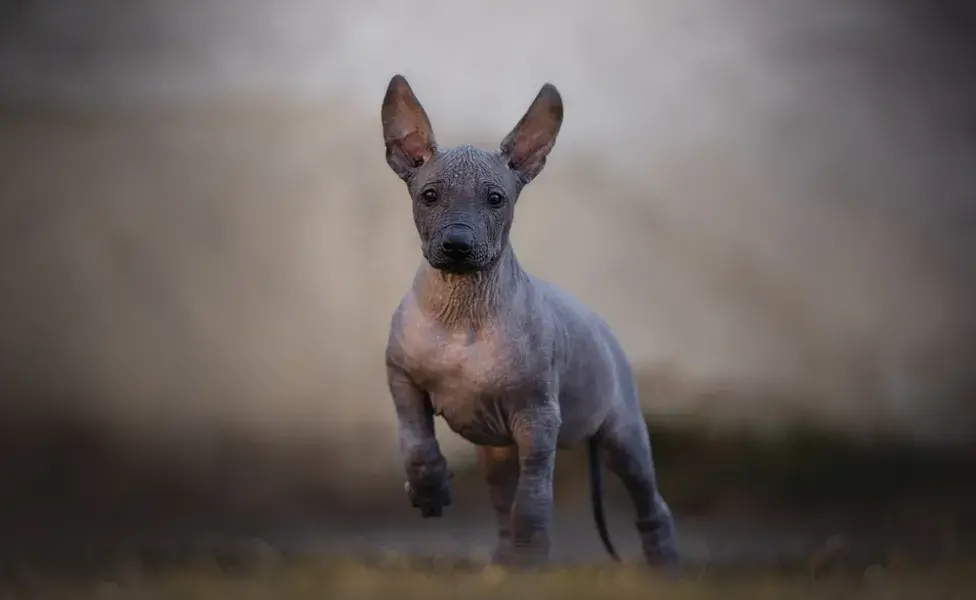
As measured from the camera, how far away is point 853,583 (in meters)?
2.82

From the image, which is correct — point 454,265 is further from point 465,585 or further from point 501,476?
point 501,476

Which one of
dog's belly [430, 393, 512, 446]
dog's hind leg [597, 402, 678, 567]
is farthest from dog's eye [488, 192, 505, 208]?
dog's hind leg [597, 402, 678, 567]

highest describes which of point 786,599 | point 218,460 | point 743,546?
point 218,460

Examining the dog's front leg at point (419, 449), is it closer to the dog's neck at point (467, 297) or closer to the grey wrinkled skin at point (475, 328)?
the grey wrinkled skin at point (475, 328)

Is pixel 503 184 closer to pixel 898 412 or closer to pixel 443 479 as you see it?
pixel 443 479

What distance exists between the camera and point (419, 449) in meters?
3.05

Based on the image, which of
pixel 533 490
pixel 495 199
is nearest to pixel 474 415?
pixel 533 490

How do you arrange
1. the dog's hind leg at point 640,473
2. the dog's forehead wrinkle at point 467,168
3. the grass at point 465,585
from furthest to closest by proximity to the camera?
the dog's hind leg at point 640,473 → the dog's forehead wrinkle at point 467,168 → the grass at point 465,585

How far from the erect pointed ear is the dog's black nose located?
1.07 ft

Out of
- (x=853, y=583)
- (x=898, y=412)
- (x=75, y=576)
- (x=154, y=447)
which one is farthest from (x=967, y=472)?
(x=75, y=576)

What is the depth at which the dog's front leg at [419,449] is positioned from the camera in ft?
9.96

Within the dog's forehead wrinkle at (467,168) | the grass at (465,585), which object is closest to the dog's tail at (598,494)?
the grass at (465,585)

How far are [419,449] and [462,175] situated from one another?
0.66m

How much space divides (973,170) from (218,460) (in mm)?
3103
